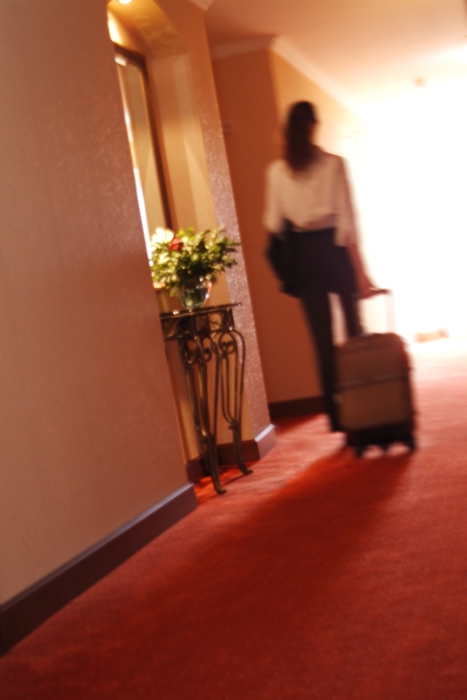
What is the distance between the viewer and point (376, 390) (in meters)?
3.83

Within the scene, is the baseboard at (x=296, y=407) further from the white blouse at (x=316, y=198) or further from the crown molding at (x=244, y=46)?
the crown molding at (x=244, y=46)

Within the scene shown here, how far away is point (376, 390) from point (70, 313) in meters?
1.53

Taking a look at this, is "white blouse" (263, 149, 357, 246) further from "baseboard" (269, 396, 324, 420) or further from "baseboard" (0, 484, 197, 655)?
"baseboard" (269, 396, 324, 420)

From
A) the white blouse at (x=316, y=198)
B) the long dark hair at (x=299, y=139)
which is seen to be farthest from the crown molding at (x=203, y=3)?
the white blouse at (x=316, y=198)

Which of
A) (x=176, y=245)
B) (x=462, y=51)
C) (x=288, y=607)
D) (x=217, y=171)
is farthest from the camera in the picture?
(x=462, y=51)

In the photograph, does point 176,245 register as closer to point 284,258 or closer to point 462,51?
point 284,258

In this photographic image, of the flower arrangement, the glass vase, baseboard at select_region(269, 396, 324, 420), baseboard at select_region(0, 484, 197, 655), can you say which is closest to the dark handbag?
the flower arrangement

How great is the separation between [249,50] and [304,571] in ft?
14.6

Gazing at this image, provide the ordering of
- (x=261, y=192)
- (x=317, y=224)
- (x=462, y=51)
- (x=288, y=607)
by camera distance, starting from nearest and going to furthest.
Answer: (x=288, y=607)
(x=317, y=224)
(x=261, y=192)
(x=462, y=51)

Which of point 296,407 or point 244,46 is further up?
point 244,46

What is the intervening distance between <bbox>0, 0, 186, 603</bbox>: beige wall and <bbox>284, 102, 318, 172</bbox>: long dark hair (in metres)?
0.94

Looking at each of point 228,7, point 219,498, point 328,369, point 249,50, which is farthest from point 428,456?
point 249,50

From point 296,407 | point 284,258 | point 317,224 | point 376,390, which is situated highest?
point 317,224

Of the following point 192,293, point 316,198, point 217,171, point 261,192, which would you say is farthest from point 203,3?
point 192,293
